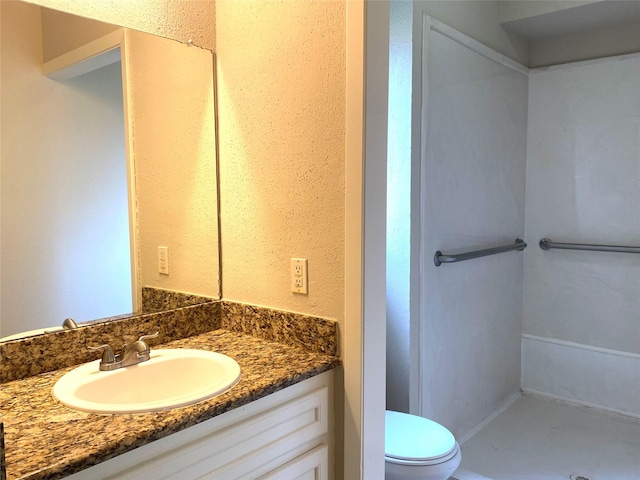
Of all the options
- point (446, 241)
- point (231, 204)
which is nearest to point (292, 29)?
point (231, 204)

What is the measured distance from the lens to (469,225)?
8.07 ft

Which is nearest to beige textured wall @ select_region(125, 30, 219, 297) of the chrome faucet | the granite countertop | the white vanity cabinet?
the chrome faucet

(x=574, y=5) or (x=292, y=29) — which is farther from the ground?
(x=574, y=5)

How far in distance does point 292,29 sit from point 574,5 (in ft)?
6.00

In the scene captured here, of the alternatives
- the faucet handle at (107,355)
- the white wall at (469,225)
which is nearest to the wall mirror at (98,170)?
the faucet handle at (107,355)

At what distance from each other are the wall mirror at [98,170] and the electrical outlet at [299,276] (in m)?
0.34

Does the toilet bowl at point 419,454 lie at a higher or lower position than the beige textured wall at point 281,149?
lower

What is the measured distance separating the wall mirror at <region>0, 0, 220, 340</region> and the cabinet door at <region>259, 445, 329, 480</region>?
2.03 ft

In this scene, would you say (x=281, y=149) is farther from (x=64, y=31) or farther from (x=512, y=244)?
(x=512, y=244)

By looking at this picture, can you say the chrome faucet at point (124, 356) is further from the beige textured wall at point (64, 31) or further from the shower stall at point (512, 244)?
the shower stall at point (512, 244)

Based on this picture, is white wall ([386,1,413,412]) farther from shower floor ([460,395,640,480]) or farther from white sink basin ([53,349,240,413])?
white sink basin ([53,349,240,413])

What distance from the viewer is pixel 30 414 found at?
0.97 m

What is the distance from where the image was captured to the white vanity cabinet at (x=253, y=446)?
927 millimetres

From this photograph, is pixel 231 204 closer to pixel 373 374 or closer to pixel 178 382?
pixel 178 382
